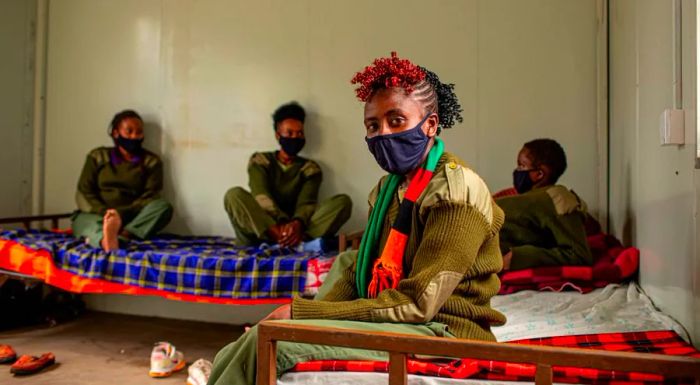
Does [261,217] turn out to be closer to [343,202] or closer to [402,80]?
[343,202]

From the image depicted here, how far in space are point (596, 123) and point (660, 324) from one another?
205 centimetres

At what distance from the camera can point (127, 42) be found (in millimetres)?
4953

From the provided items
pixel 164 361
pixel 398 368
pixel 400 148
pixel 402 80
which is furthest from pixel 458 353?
pixel 164 361

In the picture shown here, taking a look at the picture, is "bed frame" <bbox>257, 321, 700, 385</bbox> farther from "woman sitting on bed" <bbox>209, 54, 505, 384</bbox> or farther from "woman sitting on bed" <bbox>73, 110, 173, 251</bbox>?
"woman sitting on bed" <bbox>73, 110, 173, 251</bbox>

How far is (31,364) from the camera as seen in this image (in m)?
3.23

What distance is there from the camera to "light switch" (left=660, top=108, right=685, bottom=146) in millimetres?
1875

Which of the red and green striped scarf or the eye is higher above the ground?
the eye

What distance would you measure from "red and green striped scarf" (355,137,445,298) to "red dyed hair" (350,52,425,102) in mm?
209

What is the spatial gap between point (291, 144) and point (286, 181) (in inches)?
10.6

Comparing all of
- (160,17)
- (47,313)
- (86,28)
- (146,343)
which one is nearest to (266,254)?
(146,343)

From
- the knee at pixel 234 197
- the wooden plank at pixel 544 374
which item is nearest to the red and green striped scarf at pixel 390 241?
the wooden plank at pixel 544 374

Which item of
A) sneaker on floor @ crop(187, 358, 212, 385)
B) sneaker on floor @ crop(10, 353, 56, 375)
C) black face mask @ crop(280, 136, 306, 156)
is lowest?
sneaker on floor @ crop(10, 353, 56, 375)

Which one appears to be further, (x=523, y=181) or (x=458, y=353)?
(x=523, y=181)

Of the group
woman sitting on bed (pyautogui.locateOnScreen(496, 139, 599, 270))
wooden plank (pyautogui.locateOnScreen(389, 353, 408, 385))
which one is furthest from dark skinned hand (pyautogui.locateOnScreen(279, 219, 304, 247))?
wooden plank (pyautogui.locateOnScreen(389, 353, 408, 385))
